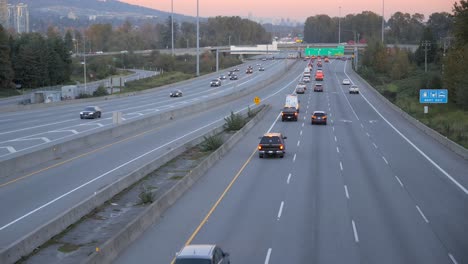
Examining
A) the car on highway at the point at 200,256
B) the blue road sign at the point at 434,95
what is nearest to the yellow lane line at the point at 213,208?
the car on highway at the point at 200,256

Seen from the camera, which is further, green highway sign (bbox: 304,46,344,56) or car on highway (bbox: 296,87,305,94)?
green highway sign (bbox: 304,46,344,56)

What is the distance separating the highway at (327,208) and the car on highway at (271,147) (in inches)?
20.5

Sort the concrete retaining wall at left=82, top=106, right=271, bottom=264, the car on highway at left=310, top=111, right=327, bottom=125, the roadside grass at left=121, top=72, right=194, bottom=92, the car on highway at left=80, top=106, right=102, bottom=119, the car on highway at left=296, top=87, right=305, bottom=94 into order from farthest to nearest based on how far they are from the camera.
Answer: the roadside grass at left=121, top=72, right=194, bottom=92
the car on highway at left=296, top=87, right=305, bottom=94
the car on highway at left=80, top=106, right=102, bottom=119
the car on highway at left=310, top=111, right=327, bottom=125
the concrete retaining wall at left=82, top=106, right=271, bottom=264

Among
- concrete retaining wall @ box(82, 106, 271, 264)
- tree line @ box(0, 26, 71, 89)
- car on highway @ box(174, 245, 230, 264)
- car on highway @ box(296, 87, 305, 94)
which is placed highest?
tree line @ box(0, 26, 71, 89)

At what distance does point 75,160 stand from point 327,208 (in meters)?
16.6

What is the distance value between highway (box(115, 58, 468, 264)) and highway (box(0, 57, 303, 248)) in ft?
13.2

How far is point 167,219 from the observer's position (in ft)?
72.2

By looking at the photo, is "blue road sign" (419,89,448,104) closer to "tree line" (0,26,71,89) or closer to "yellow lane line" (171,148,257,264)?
"yellow lane line" (171,148,257,264)

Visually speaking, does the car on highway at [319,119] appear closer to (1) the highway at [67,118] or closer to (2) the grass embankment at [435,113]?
(2) the grass embankment at [435,113]

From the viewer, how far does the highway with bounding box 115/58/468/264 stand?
1791cm

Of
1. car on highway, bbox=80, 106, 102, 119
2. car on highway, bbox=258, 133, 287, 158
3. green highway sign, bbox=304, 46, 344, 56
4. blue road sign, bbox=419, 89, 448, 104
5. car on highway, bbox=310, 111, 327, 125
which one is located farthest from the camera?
green highway sign, bbox=304, 46, 344, 56

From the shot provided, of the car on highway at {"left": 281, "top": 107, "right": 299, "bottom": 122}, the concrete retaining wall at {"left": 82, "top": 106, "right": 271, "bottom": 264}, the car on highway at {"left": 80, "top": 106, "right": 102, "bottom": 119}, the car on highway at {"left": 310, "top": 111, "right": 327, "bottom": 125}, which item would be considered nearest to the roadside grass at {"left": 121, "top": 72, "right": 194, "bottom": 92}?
the car on highway at {"left": 80, "top": 106, "right": 102, "bottom": 119}

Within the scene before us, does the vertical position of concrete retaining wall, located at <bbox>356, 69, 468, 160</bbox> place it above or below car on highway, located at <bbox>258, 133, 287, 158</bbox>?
below

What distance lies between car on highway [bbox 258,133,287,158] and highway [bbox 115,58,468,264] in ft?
1.71
